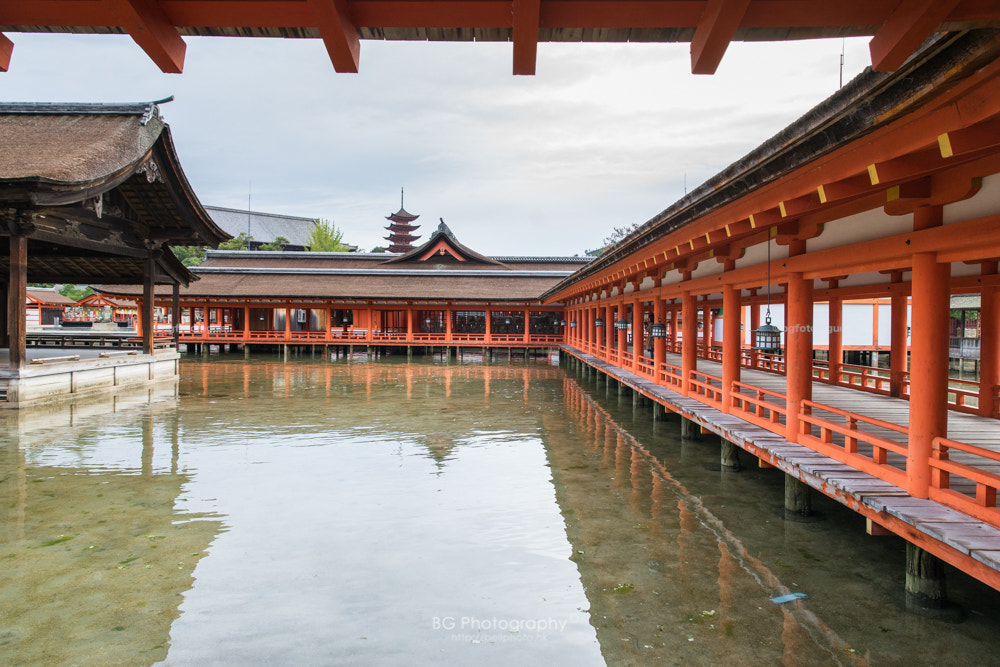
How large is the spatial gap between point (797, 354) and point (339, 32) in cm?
643

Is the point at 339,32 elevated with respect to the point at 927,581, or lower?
elevated

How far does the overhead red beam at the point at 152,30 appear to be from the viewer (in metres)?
2.43

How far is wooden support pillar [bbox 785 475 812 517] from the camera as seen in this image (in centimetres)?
681

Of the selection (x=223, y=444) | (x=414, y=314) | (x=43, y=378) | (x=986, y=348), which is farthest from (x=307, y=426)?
(x=414, y=314)

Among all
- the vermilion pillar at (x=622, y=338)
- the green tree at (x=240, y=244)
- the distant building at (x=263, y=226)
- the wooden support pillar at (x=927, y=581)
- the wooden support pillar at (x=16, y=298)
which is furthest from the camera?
the distant building at (x=263, y=226)

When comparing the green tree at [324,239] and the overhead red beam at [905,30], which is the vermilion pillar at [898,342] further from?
the green tree at [324,239]

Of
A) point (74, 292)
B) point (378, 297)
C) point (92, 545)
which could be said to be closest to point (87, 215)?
point (92, 545)

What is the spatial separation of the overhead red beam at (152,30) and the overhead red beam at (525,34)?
Answer: 5.01 ft

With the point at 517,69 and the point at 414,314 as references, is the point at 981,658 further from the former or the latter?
the point at 414,314

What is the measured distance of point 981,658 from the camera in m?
3.93

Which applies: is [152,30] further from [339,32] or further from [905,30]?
[905,30]

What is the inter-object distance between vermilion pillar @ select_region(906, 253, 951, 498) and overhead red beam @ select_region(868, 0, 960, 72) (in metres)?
3.03

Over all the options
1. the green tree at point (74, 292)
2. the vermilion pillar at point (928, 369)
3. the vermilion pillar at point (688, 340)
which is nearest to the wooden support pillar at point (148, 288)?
the vermilion pillar at point (688, 340)

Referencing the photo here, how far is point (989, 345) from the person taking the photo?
27.7ft
